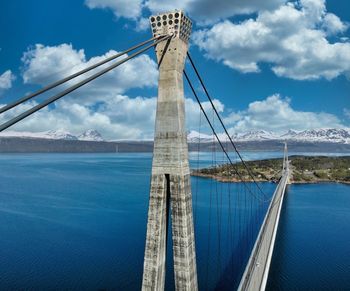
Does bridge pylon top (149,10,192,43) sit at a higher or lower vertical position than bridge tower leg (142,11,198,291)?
higher

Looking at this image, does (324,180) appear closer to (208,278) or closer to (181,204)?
(208,278)

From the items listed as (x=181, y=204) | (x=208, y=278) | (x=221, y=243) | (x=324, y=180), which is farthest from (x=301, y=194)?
(x=181, y=204)

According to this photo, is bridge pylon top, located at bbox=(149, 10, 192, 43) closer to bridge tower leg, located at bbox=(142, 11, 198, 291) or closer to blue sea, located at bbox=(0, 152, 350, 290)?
bridge tower leg, located at bbox=(142, 11, 198, 291)

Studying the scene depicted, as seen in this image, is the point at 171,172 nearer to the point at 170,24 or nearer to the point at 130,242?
the point at 170,24

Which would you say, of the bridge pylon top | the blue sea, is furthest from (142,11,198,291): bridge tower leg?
the blue sea

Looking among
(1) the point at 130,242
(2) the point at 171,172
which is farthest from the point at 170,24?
(1) the point at 130,242

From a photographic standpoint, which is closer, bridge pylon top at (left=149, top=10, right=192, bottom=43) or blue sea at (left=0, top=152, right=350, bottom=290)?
bridge pylon top at (left=149, top=10, right=192, bottom=43)
